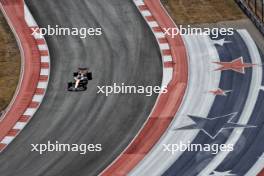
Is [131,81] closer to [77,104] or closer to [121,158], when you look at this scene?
[77,104]

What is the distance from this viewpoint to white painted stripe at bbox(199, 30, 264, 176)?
1309 inches

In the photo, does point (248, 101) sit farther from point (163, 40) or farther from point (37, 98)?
point (37, 98)

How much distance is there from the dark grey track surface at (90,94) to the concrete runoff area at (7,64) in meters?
2.11

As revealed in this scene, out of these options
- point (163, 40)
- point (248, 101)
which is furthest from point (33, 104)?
point (248, 101)

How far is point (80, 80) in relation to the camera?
40875 millimetres

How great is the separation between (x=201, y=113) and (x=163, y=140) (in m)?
2.92

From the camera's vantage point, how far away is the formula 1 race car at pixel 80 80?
40438 mm

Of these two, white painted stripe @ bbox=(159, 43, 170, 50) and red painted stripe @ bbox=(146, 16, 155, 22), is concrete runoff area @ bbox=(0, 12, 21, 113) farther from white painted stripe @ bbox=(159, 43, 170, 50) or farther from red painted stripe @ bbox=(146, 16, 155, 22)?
red painted stripe @ bbox=(146, 16, 155, 22)

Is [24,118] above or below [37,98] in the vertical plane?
below

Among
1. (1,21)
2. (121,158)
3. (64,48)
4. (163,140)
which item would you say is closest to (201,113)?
(163,140)

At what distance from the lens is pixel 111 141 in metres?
35.6

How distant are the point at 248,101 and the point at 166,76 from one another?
5330 millimetres

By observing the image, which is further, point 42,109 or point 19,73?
point 19,73

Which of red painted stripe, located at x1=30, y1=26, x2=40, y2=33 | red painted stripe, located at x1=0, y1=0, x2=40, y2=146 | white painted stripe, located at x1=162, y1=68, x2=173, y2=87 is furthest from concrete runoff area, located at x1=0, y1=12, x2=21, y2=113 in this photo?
white painted stripe, located at x1=162, y1=68, x2=173, y2=87
